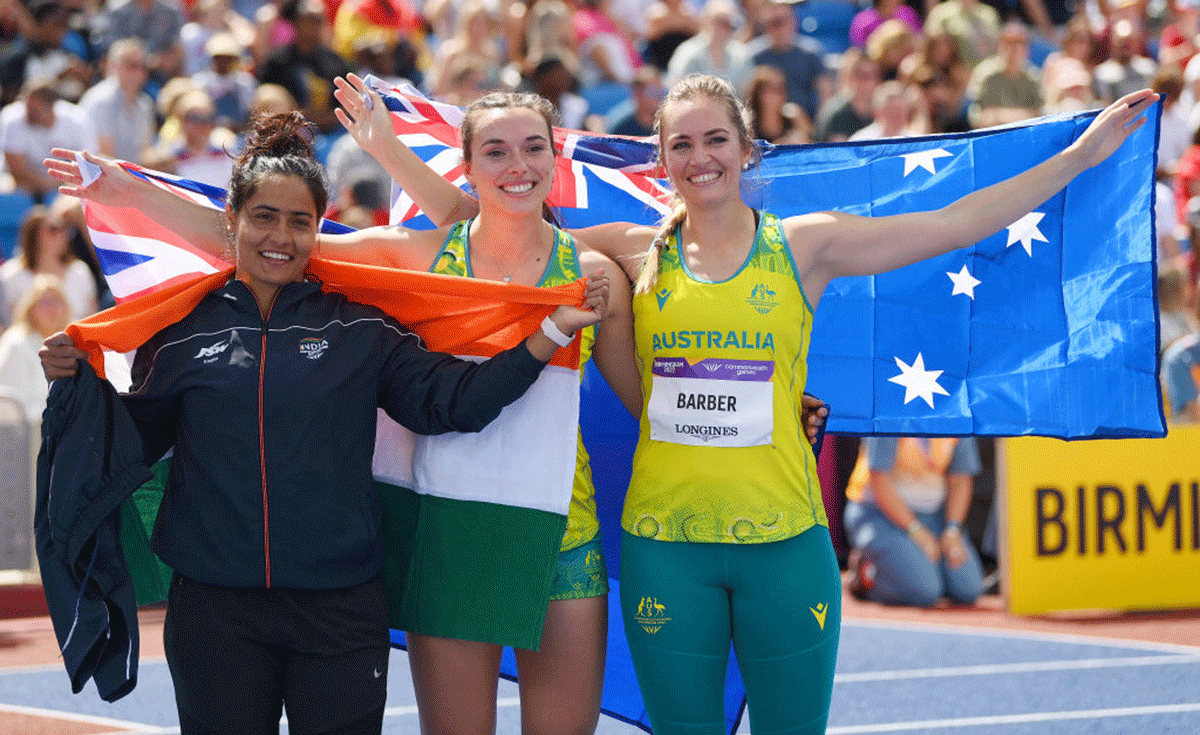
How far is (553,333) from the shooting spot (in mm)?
3736

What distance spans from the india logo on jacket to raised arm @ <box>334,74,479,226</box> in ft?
2.62

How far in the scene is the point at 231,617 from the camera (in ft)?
11.7

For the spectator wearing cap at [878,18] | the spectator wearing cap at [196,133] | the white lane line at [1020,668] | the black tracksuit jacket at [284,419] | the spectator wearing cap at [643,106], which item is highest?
the spectator wearing cap at [878,18]

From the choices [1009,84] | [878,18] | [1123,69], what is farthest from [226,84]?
[1123,69]

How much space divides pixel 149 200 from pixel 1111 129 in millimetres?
2611

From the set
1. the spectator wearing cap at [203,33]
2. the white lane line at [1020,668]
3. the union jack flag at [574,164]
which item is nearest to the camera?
the union jack flag at [574,164]

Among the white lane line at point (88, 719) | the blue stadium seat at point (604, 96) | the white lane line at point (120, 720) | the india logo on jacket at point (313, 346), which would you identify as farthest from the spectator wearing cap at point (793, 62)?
the india logo on jacket at point (313, 346)

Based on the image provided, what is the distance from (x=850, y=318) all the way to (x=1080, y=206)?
76cm

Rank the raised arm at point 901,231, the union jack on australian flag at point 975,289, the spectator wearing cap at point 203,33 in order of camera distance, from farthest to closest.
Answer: the spectator wearing cap at point 203,33 < the union jack on australian flag at point 975,289 < the raised arm at point 901,231

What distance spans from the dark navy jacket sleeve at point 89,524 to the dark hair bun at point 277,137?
0.67 meters

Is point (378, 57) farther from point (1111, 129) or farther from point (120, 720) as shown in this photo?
point (1111, 129)

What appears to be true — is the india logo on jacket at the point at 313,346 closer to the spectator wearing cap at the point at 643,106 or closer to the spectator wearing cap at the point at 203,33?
the spectator wearing cap at the point at 643,106

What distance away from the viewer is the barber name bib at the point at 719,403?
3.76 metres

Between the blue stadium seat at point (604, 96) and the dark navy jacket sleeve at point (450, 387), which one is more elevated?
the blue stadium seat at point (604, 96)
